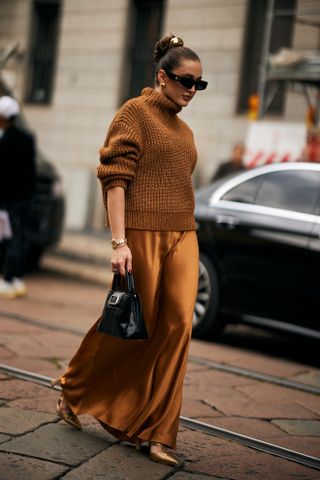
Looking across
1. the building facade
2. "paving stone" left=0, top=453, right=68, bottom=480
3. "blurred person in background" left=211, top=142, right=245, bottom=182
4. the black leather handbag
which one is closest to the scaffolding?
the building facade

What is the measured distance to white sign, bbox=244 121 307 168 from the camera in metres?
12.9

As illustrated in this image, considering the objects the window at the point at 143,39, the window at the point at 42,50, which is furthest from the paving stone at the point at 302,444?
the window at the point at 42,50

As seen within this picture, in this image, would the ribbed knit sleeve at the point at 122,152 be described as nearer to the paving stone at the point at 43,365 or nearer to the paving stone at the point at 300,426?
the paving stone at the point at 300,426

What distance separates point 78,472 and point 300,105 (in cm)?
1206

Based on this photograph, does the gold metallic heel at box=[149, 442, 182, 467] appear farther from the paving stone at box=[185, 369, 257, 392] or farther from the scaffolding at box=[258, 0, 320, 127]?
the scaffolding at box=[258, 0, 320, 127]

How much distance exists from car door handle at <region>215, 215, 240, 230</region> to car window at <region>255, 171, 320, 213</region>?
0.71 ft

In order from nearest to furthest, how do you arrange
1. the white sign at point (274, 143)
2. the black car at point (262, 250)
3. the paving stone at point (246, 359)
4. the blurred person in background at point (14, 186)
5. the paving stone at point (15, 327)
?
the paving stone at point (246, 359)
the black car at point (262, 250)
the paving stone at point (15, 327)
the blurred person in background at point (14, 186)
the white sign at point (274, 143)

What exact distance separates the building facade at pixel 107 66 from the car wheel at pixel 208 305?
25.3 feet

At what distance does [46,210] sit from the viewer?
11297 mm

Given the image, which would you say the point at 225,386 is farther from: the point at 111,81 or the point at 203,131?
the point at 111,81

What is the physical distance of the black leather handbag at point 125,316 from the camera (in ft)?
13.1

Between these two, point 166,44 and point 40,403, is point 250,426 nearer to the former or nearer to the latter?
point 40,403

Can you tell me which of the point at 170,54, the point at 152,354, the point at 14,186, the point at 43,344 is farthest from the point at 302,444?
the point at 14,186

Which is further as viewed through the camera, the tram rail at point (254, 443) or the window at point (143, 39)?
the window at point (143, 39)
